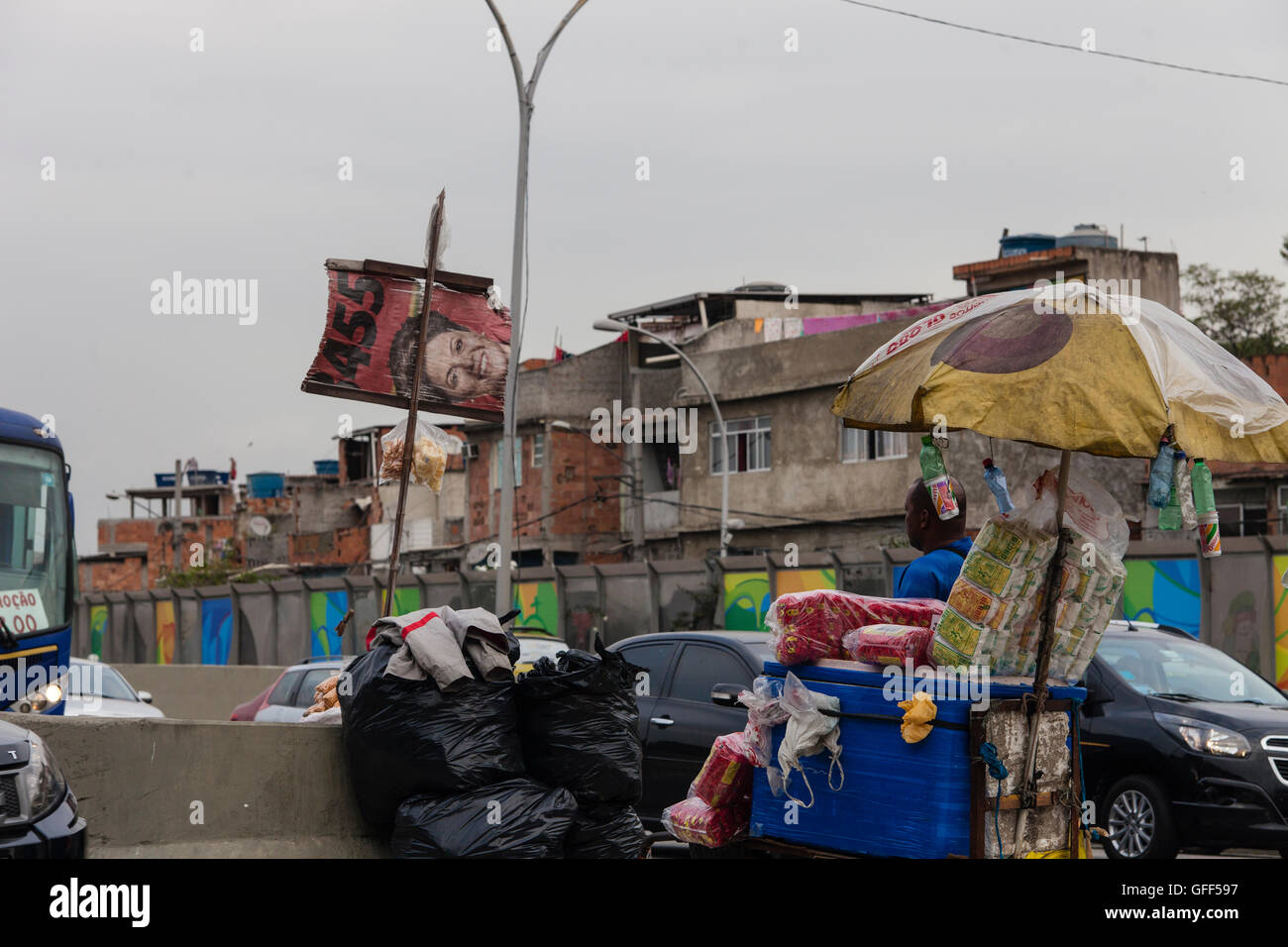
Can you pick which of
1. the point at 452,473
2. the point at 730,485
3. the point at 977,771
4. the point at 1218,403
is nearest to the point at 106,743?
the point at 977,771

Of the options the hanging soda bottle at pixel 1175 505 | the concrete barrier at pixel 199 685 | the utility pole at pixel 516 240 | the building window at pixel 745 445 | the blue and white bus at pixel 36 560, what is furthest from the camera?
the building window at pixel 745 445

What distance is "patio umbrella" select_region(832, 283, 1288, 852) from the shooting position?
555 cm

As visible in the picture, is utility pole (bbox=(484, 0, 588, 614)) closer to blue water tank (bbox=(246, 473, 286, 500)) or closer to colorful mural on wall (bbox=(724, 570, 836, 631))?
colorful mural on wall (bbox=(724, 570, 836, 631))

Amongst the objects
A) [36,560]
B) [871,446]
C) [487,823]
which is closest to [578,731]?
[487,823]

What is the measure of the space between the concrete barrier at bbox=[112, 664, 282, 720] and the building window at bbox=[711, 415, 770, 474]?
1890 cm

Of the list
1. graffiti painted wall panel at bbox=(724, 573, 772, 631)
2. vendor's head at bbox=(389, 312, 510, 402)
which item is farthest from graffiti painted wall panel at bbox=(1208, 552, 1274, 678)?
vendor's head at bbox=(389, 312, 510, 402)

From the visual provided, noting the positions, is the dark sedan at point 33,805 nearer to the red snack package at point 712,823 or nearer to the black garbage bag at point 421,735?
the black garbage bag at point 421,735

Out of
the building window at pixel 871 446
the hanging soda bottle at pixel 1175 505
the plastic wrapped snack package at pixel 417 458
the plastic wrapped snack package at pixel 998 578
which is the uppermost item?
the building window at pixel 871 446

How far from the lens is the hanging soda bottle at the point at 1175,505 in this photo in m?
5.66

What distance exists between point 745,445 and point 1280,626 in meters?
24.9

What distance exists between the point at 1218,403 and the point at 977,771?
1650mm

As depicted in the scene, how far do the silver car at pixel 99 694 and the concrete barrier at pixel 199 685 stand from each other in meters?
9.13

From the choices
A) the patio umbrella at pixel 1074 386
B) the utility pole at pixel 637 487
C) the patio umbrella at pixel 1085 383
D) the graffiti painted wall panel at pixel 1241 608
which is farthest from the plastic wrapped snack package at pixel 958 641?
the utility pole at pixel 637 487
